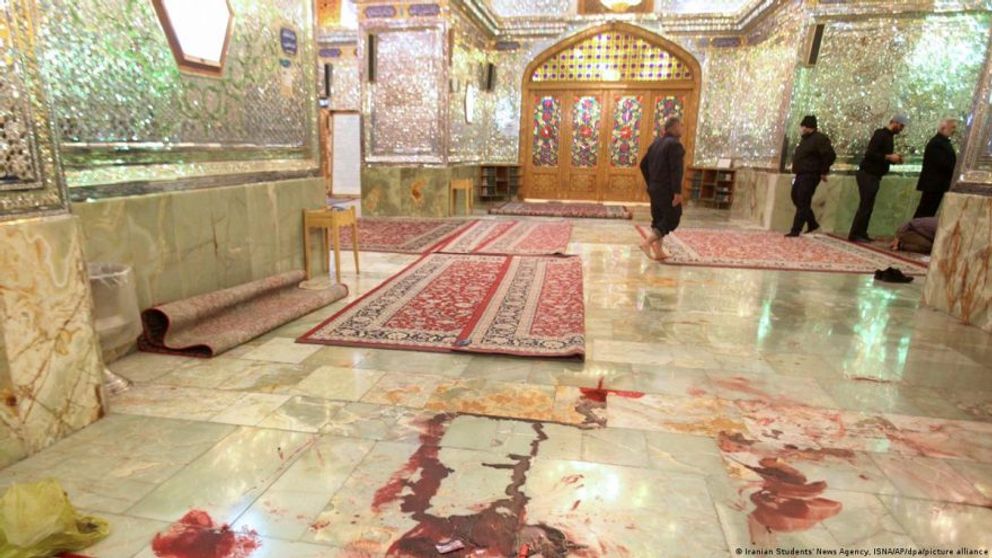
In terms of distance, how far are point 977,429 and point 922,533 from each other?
0.92 metres

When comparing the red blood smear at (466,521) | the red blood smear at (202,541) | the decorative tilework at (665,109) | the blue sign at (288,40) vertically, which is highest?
the decorative tilework at (665,109)

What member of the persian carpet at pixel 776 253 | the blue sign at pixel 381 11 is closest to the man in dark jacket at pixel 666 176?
the persian carpet at pixel 776 253

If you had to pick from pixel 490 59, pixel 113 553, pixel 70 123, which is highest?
pixel 490 59

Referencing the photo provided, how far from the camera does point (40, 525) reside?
4.30 ft

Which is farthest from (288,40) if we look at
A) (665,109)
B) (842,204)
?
(665,109)

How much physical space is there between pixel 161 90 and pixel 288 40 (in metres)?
1.27

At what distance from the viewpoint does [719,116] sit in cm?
1040

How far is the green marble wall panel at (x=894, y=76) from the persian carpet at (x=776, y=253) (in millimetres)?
1589

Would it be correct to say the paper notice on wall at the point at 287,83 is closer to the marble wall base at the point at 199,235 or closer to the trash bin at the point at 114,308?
the marble wall base at the point at 199,235

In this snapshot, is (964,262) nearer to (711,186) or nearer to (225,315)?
(225,315)

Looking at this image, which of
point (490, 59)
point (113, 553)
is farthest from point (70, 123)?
point (490, 59)

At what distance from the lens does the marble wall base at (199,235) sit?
2633mm

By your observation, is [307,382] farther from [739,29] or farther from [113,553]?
[739,29]

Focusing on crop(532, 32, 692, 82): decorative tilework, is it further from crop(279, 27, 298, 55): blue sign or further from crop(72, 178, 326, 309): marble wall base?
crop(72, 178, 326, 309): marble wall base
